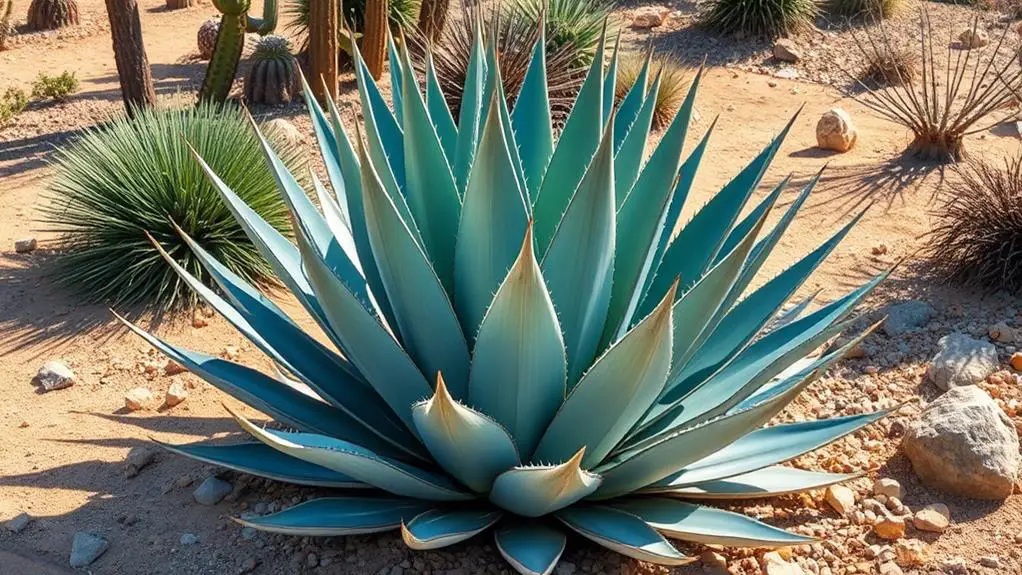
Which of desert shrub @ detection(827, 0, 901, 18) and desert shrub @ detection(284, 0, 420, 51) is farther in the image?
desert shrub @ detection(827, 0, 901, 18)

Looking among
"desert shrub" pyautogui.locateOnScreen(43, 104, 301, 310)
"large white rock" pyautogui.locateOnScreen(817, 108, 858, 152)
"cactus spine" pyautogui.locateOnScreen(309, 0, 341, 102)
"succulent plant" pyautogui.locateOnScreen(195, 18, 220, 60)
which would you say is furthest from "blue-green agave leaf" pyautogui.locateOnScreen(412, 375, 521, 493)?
"succulent plant" pyautogui.locateOnScreen(195, 18, 220, 60)

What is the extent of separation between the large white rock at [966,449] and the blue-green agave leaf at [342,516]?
69.2 inches

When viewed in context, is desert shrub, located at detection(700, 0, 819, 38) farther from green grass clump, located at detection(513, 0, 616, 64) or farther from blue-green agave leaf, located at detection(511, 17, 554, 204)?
blue-green agave leaf, located at detection(511, 17, 554, 204)

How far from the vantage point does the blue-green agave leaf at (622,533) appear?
7.59ft

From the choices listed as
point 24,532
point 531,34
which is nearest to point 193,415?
point 24,532

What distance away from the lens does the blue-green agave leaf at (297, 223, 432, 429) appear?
2336 mm

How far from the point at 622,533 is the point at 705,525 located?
26 cm

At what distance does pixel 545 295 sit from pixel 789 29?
908 centimetres

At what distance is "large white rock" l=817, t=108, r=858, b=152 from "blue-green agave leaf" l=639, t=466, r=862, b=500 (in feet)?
15.8

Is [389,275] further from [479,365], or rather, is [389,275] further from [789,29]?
[789,29]

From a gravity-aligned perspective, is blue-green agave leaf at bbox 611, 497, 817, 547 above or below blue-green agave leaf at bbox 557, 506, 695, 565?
below

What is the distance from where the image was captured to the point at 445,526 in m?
2.41

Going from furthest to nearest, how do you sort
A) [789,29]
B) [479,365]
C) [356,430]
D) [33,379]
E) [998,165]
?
[789,29] → [998,165] → [33,379] → [356,430] → [479,365]

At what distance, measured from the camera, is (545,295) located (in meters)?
2.09
